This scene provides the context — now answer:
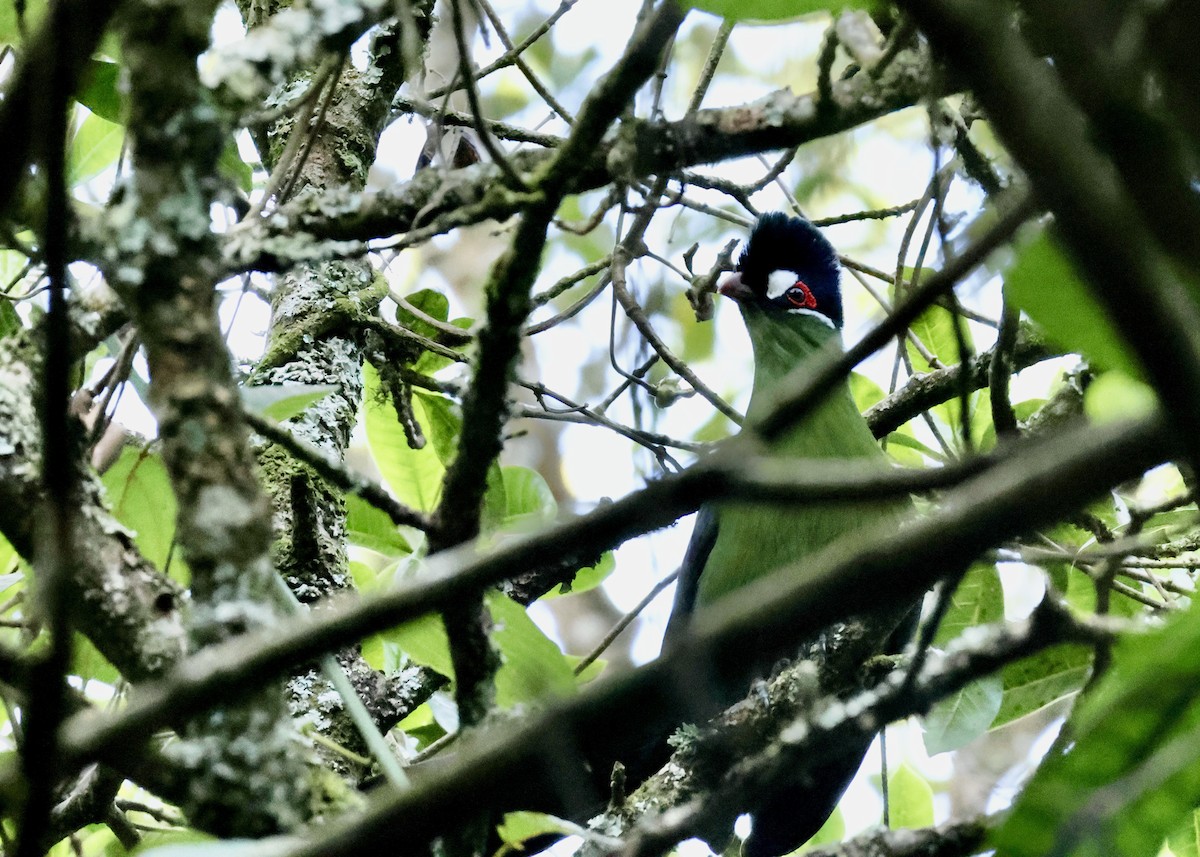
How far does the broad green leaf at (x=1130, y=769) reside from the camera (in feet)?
2.27

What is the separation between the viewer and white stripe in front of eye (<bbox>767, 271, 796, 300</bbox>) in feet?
13.4

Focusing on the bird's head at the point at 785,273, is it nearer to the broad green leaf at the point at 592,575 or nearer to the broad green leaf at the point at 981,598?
the broad green leaf at the point at 592,575

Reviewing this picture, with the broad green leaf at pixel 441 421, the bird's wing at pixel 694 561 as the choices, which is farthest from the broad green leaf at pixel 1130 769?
the bird's wing at pixel 694 561

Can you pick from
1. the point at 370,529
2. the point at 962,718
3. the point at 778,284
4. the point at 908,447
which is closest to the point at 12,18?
the point at 370,529

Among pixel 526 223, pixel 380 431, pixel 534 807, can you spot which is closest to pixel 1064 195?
pixel 526 223

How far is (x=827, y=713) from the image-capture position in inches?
47.8

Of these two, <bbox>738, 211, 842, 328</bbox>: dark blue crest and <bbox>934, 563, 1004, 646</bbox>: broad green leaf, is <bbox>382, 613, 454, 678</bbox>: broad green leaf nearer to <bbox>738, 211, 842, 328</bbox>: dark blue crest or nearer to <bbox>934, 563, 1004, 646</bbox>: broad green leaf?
<bbox>934, 563, 1004, 646</bbox>: broad green leaf

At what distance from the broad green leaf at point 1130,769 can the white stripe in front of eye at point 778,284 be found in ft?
11.0

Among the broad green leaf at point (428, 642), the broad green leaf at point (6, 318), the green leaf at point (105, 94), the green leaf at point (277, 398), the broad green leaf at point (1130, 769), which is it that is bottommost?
the broad green leaf at point (1130, 769)

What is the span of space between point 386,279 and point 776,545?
129 centimetres

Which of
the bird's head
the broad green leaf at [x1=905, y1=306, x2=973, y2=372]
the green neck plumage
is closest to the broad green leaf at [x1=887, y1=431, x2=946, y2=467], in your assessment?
the broad green leaf at [x1=905, y1=306, x2=973, y2=372]

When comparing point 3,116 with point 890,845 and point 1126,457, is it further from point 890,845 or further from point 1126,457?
point 890,845

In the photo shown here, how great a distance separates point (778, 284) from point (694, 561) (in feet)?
3.40

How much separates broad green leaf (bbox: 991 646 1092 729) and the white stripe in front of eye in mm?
1922
